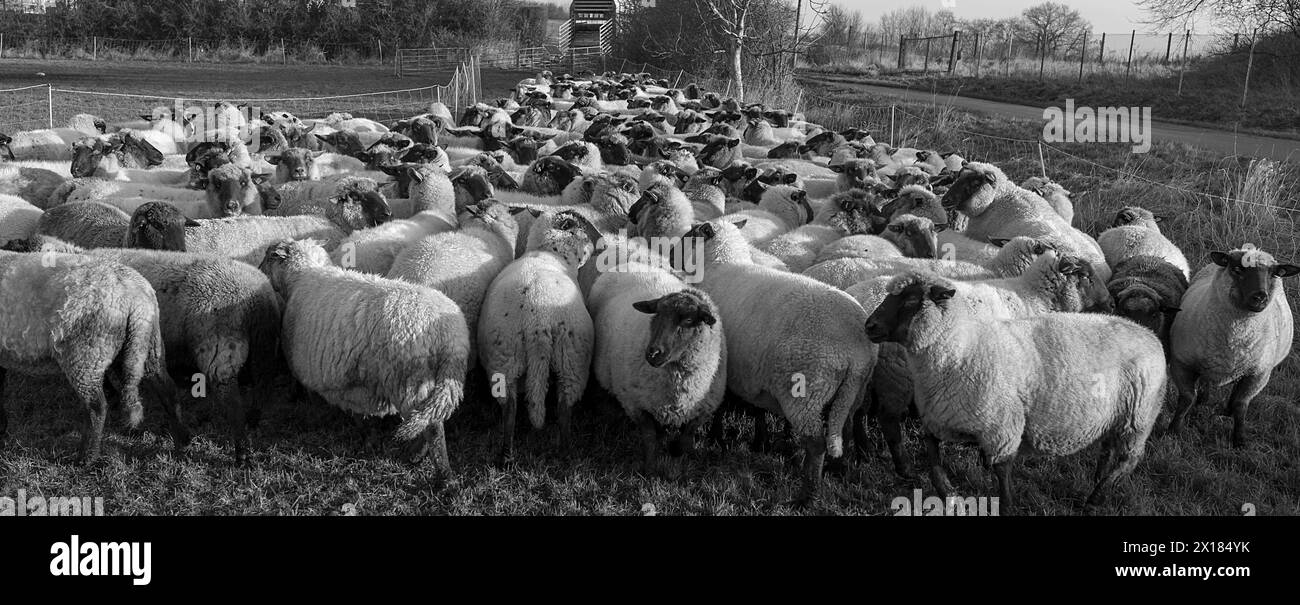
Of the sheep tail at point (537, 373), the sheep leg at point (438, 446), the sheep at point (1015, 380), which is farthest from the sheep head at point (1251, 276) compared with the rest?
the sheep leg at point (438, 446)

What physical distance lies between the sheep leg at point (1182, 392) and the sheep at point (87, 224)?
293 inches

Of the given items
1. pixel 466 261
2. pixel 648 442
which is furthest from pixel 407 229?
pixel 648 442

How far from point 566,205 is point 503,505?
3.84 m

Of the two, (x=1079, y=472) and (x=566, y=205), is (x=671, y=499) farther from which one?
(x=566, y=205)

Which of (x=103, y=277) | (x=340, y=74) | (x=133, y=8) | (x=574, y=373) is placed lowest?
(x=574, y=373)

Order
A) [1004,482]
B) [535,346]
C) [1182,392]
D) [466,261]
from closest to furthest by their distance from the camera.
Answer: [1004,482], [535,346], [1182,392], [466,261]

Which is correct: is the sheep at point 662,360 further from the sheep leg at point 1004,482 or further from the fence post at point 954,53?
the fence post at point 954,53

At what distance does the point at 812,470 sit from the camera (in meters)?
4.79

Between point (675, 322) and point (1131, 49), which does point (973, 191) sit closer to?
point (675, 322)

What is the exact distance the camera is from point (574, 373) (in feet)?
17.2

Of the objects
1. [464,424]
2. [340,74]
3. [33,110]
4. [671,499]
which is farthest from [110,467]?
[340,74]

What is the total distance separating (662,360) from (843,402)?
1048 mm

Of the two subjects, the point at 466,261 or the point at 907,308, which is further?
the point at 466,261

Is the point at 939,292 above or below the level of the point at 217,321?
above
